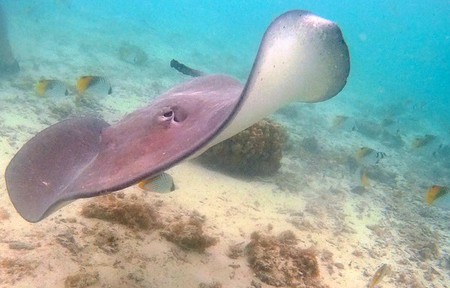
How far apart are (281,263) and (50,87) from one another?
19.6 feet

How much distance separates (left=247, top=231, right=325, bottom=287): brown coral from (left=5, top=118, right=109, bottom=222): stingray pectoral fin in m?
2.37

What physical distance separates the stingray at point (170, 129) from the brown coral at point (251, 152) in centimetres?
391

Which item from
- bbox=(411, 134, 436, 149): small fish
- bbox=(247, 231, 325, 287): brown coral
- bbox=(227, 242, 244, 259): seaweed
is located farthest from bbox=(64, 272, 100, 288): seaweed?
bbox=(411, 134, 436, 149): small fish

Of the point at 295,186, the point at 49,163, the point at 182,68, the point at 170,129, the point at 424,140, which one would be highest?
the point at 170,129

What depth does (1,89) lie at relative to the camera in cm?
896

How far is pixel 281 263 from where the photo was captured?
3.82 m

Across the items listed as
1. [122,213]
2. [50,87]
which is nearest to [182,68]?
[122,213]

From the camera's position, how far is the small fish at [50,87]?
6.78 metres

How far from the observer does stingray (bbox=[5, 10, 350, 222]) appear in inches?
63.1

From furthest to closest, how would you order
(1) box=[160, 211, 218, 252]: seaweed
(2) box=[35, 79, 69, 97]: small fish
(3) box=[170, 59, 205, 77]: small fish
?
(2) box=[35, 79, 69, 97]: small fish, (1) box=[160, 211, 218, 252]: seaweed, (3) box=[170, 59, 205, 77]: small fish

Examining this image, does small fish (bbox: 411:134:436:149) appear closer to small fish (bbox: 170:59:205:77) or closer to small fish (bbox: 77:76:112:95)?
small fish (bbox: 170:59:205:77)

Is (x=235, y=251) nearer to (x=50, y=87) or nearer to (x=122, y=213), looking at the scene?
(x=122, y=213)

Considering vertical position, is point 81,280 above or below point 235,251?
above

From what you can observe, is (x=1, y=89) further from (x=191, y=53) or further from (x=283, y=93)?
(x=191, y=53)
